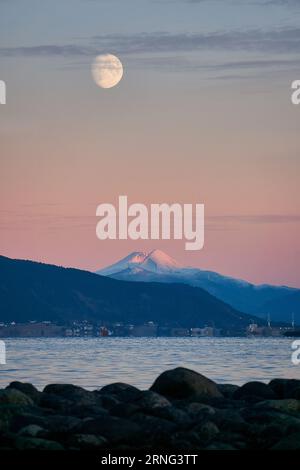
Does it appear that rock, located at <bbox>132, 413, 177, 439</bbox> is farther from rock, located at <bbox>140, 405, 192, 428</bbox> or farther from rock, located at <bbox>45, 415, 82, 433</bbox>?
rock, located at <bbox>45, 415, 82, 433</bbox>

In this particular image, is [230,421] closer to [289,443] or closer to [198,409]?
[198,409]

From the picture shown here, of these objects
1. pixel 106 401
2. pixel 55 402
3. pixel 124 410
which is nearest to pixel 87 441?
pixel 124 410

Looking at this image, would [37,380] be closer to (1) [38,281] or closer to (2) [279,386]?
(2) [279,386]

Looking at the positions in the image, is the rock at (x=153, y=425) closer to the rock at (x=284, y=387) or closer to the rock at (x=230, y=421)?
the rock at (x=230, y=421)

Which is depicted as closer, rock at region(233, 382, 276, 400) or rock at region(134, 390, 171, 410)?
rock at region(134, 390, 171, 410)

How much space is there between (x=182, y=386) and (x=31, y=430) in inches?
271

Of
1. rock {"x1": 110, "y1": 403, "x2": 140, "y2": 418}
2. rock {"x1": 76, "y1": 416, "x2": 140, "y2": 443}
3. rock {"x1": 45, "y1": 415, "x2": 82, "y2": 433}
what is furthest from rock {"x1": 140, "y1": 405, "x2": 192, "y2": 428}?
rock {"x1": 45, "y1": 415, "x2": 82, "y2": 433}

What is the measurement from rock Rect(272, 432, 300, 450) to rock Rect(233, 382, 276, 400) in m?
8.35

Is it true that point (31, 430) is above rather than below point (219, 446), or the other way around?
above

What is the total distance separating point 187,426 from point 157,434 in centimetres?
95

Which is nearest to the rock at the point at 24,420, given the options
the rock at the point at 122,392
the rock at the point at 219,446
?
the rock at the point at 219,446

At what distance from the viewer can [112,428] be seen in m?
23.9

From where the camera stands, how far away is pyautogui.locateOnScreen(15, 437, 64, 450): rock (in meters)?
22.6

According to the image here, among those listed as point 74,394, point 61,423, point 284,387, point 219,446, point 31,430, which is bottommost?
point 219,446
